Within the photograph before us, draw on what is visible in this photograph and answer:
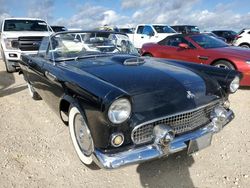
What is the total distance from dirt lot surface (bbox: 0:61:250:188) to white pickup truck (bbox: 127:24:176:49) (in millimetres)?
9933

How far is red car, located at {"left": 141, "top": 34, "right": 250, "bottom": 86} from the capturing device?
20.7 feet

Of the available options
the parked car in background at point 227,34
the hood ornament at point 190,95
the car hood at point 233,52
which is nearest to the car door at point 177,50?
the car hood at point 233,52

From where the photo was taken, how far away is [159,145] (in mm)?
2631

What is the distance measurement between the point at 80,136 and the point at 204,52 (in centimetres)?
505

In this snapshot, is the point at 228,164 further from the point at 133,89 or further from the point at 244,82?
the point at 244,82

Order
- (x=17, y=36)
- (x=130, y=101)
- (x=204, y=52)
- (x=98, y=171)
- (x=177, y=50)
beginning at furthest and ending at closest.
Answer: (x=17, y=36), (x=177, y=50), (x=204, y=52), (x=98, y=171), (x=130, y=101)

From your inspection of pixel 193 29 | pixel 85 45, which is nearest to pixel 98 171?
pixel 85 45

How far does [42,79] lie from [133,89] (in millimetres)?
1900

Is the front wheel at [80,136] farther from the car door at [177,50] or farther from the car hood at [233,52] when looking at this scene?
the car door at [177,50]

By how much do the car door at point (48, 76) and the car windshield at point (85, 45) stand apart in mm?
145

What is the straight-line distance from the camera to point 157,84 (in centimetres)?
296

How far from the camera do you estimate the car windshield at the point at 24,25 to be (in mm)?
9266

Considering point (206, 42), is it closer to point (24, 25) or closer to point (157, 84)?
point (157, 84)

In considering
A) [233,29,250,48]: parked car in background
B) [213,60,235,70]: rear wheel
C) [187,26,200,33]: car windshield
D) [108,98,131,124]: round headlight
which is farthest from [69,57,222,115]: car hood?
[187,26,200,33]: car windshield
